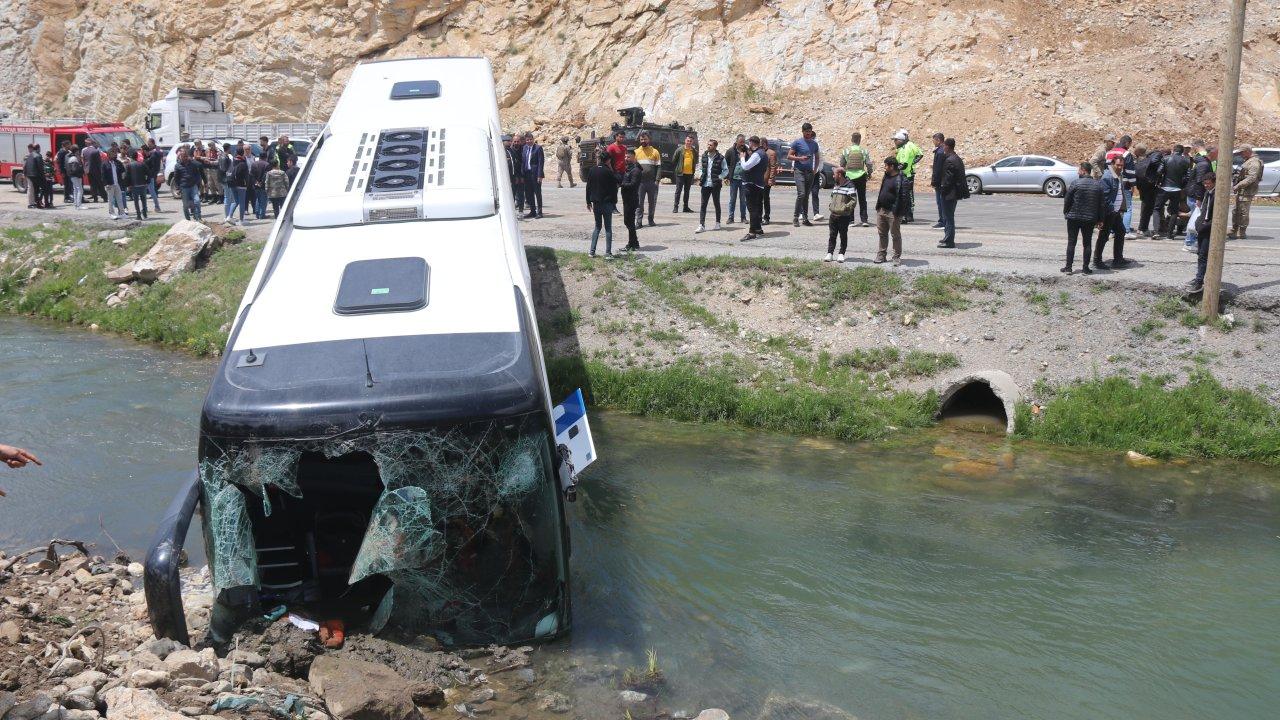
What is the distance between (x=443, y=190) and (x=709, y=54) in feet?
107

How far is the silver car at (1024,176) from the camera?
28.6 meters

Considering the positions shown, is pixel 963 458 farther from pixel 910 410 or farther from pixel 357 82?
pixel 357 82

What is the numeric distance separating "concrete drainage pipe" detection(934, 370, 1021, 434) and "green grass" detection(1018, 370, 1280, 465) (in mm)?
259

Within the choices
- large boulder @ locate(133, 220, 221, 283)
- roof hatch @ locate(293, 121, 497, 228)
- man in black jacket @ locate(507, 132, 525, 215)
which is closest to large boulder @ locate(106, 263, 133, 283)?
large boulder @ locate(133, 220, 221, 283)

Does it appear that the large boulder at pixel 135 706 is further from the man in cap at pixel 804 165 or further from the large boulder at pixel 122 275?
the large boulder at pixel 122 275

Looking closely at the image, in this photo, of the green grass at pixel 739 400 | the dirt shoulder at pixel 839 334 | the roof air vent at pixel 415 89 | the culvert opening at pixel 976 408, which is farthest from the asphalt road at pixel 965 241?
the roof air vent at pixel 415 89

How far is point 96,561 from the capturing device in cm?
860

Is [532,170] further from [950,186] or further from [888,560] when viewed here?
[888,560]

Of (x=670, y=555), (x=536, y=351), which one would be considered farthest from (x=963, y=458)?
(x=536, y=351)

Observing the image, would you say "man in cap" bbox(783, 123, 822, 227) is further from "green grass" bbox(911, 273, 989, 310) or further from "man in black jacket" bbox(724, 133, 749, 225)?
"green grass" bbox(911, 273, 989, 310)

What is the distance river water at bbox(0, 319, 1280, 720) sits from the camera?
23.5 feet

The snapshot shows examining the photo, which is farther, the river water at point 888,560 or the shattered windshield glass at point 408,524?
the river water at point 888,560

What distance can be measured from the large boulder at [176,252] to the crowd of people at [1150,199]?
15.3m

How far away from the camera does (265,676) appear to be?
20.3 feet
